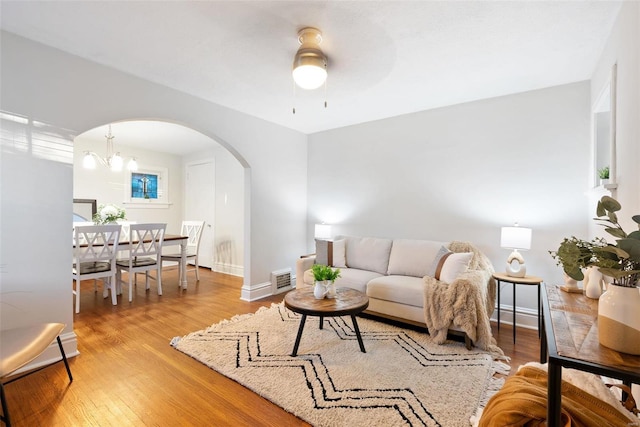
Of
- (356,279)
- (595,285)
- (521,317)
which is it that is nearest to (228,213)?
(356,279)

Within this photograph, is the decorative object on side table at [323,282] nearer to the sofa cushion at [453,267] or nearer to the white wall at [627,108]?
the sofa cushion at [453,267]

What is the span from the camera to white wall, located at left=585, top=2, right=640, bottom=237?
1529 mm

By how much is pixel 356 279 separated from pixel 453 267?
3.38 ft

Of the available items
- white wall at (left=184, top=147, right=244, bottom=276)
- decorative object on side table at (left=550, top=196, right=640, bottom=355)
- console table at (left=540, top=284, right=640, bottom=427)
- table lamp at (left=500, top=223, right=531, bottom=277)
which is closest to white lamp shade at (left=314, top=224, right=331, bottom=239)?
white wall at (left=184, top=147, right=244, bottom=276)

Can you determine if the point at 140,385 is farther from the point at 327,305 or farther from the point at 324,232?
the point at 324,232

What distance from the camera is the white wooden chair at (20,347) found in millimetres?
1542

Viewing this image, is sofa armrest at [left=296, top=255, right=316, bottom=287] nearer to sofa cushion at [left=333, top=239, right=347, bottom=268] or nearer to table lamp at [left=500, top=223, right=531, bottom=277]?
sofa cushion at [left=333, top=239, right=347, bottom=268]

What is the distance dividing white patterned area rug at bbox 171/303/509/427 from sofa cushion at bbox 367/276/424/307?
305mm

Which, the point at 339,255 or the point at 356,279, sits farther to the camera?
the point at 339,255

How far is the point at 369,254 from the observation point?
376cm

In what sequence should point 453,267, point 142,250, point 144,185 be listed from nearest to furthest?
point 453,267 → point 142,250 → point 144,185

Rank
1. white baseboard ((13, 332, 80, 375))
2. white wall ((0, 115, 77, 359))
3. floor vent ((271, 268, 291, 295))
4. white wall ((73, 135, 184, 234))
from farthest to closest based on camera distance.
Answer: white wall ((73, 135, 184, 234)) → floor vent ((271, 268, 291, 295)) → white baseboard ((13, 332, 80, 375)) → white wall ((0, 115, 77, 359))

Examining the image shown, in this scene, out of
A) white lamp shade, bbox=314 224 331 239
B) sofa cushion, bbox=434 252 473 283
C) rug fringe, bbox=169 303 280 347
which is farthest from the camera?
white lamp shade, bbox=314 224 331 239

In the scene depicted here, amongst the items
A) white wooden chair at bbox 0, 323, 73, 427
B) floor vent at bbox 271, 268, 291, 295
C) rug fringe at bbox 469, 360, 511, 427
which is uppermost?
white wooden chair at bbox 0, 323, 73, 427
